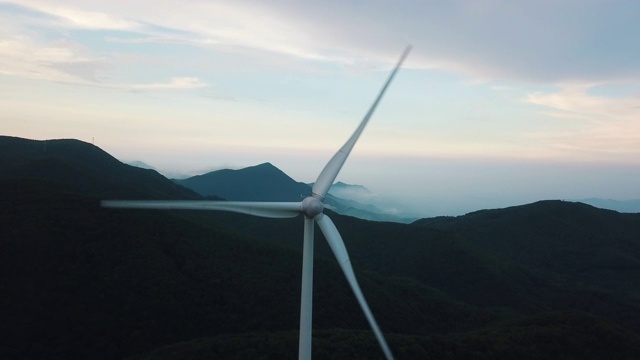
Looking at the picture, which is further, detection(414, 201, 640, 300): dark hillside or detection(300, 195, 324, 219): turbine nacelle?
detection(414, 201, 640, 300): dark hillside

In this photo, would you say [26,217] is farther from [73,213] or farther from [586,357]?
[586,357]

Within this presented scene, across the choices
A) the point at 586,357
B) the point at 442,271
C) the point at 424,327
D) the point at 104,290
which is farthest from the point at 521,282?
the point at 104,290

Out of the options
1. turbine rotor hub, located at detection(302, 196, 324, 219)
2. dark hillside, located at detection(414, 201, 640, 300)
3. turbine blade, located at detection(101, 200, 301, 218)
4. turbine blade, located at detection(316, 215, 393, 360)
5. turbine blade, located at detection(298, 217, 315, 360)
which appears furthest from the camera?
dark hillside, located at detection(414, 201, 640, 300)

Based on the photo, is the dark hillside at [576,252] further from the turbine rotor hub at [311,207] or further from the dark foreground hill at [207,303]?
the turbine rotor hub at [311,207]

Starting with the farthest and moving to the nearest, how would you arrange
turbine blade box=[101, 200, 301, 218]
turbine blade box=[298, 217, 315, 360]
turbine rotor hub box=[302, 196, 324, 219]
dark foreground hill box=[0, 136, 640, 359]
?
dark foreground hill box=[0, 136, 640, 359]
turbine blade box=[298, 217, 315, 360]
turbine blade box=[101, 200, 301, 218]
turbine rotor hub box=[302, 196, 324, 219]

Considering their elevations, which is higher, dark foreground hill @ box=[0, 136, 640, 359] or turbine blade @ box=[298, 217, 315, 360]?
turbine blade @ box=[298, 217, 315, 360]

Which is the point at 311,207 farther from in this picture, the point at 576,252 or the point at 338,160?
the point at 576,252

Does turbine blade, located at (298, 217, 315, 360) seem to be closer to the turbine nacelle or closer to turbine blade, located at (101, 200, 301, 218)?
turbine blade, located at (101, 200, 301, 218)

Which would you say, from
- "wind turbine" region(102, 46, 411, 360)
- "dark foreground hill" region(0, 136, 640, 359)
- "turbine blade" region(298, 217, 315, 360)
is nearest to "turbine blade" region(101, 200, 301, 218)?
"wind turbine" region(102, 46, 411, 360)
